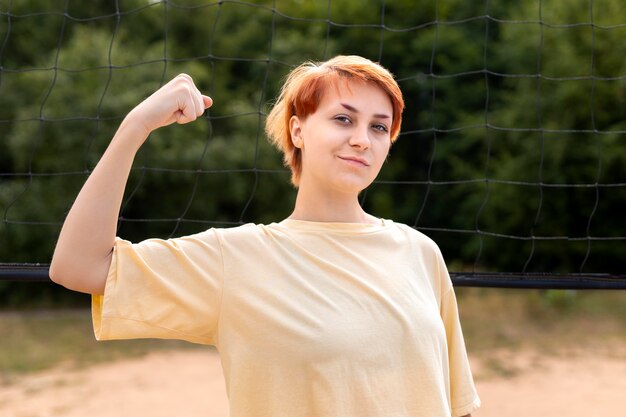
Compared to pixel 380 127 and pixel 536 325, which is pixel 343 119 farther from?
pixel 536 325

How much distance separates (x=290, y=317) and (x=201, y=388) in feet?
15.5

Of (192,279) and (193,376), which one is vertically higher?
(192,279)

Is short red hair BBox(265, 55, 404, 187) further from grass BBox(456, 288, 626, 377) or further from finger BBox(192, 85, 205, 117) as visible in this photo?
grass BBox(456, 288, 626, 377)

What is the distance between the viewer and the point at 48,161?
8.32 m

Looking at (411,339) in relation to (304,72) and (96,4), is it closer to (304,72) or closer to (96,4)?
(304,72)

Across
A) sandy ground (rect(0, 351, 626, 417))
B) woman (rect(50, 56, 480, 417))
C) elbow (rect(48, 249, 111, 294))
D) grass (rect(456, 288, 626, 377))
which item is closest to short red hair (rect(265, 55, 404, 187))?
woman (rect(50, 56, 480, 417))

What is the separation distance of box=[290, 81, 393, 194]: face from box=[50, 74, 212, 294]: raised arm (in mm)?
199

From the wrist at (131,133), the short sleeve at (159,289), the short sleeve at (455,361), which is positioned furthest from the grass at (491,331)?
the wrist at (131,133)

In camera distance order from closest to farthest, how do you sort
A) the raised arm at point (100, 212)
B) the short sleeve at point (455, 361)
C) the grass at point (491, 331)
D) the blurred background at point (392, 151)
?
the raised arm at point (100, 212), the short sleeve at point (455, 361), the grass at point (491, 331), the blurred background at point (392, 151)

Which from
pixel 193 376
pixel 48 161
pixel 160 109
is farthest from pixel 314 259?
pixel 48 161

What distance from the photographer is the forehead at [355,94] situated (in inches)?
49.9

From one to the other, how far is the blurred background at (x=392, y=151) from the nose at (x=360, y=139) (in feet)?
18.4

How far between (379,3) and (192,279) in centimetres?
941

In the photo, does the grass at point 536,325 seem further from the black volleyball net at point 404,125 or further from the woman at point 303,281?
the woman at point 303,281
